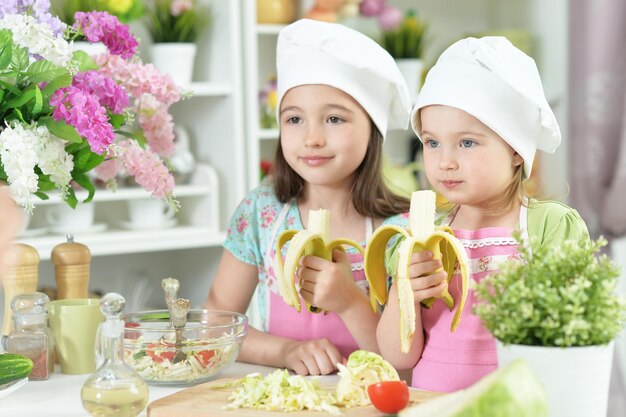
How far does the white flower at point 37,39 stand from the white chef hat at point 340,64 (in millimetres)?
392

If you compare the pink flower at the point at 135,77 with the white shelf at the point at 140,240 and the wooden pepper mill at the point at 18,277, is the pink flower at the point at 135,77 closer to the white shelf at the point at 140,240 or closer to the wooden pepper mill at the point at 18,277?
the wooden pepper mill at the point at 18,277

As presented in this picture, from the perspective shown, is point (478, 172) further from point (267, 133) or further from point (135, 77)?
point (267, 133)

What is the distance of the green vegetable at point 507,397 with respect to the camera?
0.86m

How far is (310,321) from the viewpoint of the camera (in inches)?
64.4

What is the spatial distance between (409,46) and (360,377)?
7.13 feet

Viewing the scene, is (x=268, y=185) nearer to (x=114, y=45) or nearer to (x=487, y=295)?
(x=114, y=45)

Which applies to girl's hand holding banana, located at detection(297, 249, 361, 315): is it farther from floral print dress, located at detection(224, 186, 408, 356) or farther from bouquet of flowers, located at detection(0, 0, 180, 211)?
bouquet of flowers, located at detection(0, 0, 180, 211)

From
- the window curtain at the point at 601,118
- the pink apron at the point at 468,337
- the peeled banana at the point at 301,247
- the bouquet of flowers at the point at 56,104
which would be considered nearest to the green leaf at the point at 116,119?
the bouquet of flowers at the point at 56,104

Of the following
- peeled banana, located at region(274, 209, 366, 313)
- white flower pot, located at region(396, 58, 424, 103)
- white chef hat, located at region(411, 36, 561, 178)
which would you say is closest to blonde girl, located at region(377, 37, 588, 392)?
white chef hat, located at region(411, 36, 561, 178)

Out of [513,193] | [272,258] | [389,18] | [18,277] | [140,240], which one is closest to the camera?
[513,193]

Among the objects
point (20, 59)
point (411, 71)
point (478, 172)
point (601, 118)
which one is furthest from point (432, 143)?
point (601, 118)

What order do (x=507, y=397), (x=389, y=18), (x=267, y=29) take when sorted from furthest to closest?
(x=389, y=18), (x=267, y=29), (x=507, y=397)

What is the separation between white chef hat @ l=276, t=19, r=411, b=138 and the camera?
152 cm

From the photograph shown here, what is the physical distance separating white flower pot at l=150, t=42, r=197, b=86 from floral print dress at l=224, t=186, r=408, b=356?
1095mm
